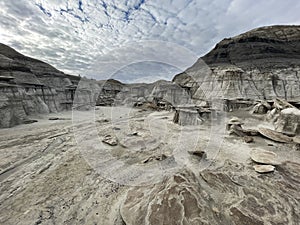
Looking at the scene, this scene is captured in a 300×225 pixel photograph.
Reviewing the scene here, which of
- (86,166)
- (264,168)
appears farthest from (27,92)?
(264,168)

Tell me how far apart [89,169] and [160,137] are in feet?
13.4

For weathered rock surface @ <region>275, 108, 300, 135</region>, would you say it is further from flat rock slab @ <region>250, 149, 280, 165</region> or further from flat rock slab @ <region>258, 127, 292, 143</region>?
→ flat rock slab @ <region>250, 149, 280, 165</region>

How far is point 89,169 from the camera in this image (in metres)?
4.29

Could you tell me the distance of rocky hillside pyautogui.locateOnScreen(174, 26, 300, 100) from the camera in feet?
70.1

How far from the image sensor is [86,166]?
4.45 m

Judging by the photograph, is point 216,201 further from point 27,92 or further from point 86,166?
point 27,92

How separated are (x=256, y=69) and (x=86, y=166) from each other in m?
29.0

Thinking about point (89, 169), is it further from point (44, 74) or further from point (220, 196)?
point (44, 74)

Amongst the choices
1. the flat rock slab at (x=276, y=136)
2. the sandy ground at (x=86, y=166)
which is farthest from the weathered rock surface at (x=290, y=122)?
the sandy ground at (x=86, y=166)

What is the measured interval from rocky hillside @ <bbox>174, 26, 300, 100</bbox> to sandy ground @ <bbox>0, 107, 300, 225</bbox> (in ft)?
57.4

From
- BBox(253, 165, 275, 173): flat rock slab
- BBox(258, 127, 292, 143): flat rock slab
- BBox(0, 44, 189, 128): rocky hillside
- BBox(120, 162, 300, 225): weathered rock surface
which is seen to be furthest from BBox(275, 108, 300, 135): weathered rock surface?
BBox(0, 44, 189, 128): rocky hillside

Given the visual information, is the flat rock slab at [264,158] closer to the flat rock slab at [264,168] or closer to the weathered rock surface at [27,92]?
the flat rock slab at [264,168]

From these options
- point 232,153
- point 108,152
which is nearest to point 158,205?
point 108,152

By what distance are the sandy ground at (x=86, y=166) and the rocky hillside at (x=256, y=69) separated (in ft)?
57.4
